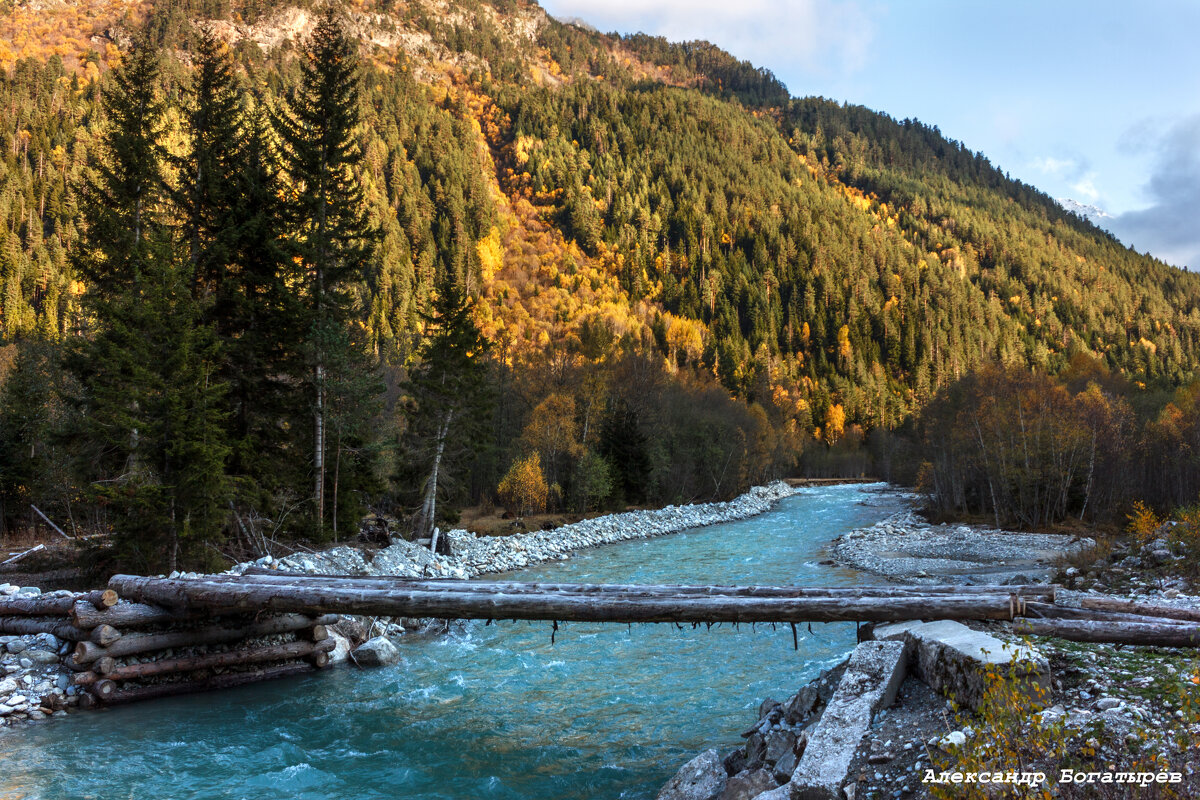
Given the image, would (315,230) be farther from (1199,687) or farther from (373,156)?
(373,156)

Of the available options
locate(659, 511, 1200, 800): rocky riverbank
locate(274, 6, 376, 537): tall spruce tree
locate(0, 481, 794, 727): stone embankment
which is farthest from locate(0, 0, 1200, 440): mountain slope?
locate(659, 511, 1200, 800): rocky riverbank

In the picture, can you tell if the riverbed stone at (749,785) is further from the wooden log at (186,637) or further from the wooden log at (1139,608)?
the wooden log at (186,637)

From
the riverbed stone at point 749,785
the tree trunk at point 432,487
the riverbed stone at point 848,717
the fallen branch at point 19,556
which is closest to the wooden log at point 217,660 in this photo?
the riverbed stone at point 749,785

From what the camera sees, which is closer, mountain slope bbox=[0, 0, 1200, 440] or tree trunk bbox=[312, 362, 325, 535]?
tree trunk bbox=[312, 362, 325, 535]

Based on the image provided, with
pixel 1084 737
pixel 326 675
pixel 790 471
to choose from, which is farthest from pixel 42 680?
pixel 790 471

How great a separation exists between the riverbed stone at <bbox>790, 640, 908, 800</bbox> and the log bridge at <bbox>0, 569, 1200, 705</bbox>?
139cm

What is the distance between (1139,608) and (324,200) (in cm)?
2428

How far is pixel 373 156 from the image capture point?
14688 cm

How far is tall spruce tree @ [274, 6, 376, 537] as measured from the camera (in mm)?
22484

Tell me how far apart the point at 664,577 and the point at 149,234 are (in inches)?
766

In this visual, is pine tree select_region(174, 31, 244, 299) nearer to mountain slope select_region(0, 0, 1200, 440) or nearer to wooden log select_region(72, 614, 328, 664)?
wooden log select_region(72, 614, 328, 664)

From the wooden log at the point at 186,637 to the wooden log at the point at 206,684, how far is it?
64 cm

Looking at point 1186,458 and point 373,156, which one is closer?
point 1186,458

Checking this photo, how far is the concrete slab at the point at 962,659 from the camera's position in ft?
20.9
